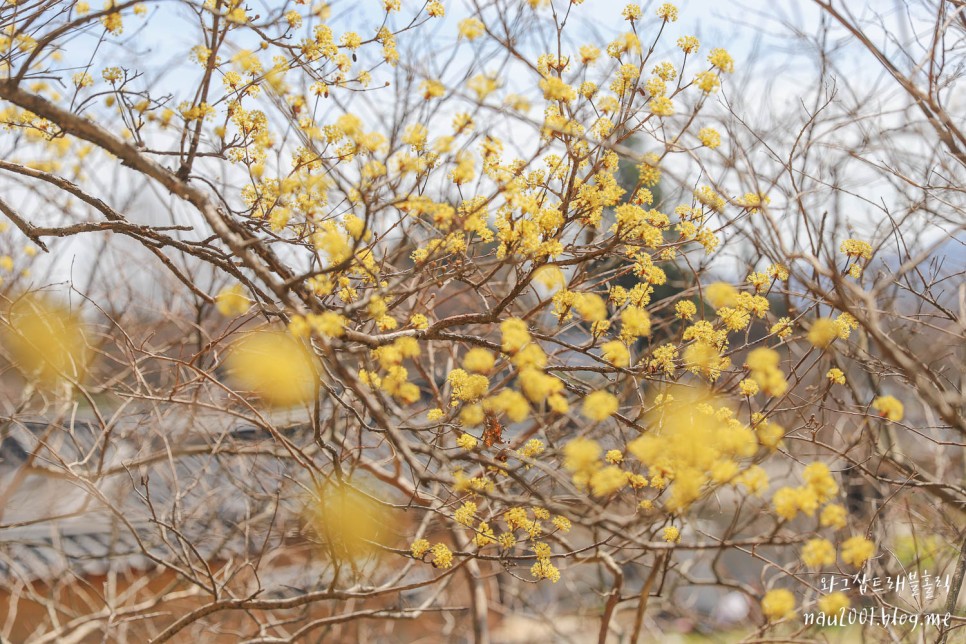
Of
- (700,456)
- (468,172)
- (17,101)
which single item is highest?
(468,172)

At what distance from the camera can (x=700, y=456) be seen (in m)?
1.71

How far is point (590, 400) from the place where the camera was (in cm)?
181

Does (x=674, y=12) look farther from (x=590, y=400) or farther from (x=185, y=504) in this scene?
(x=185, y=504)

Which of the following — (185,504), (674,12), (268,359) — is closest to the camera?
(674,12)

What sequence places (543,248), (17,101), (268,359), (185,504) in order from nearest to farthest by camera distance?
(17,101) → (543,248) → (268,359) → (185,504)

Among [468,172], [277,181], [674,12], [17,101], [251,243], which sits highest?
[674,12]

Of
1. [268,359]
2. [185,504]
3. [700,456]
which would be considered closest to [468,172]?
[700,456]

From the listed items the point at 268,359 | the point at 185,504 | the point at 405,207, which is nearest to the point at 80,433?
the point at 185,504

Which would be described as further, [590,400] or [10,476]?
[10,476]

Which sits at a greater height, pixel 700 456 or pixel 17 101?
pixel 17 101

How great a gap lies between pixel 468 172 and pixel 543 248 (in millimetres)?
427

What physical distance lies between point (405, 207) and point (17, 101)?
46.0 inches

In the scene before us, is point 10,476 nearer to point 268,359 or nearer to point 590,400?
point 268,359

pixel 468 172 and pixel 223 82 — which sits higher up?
pixel 223 82
